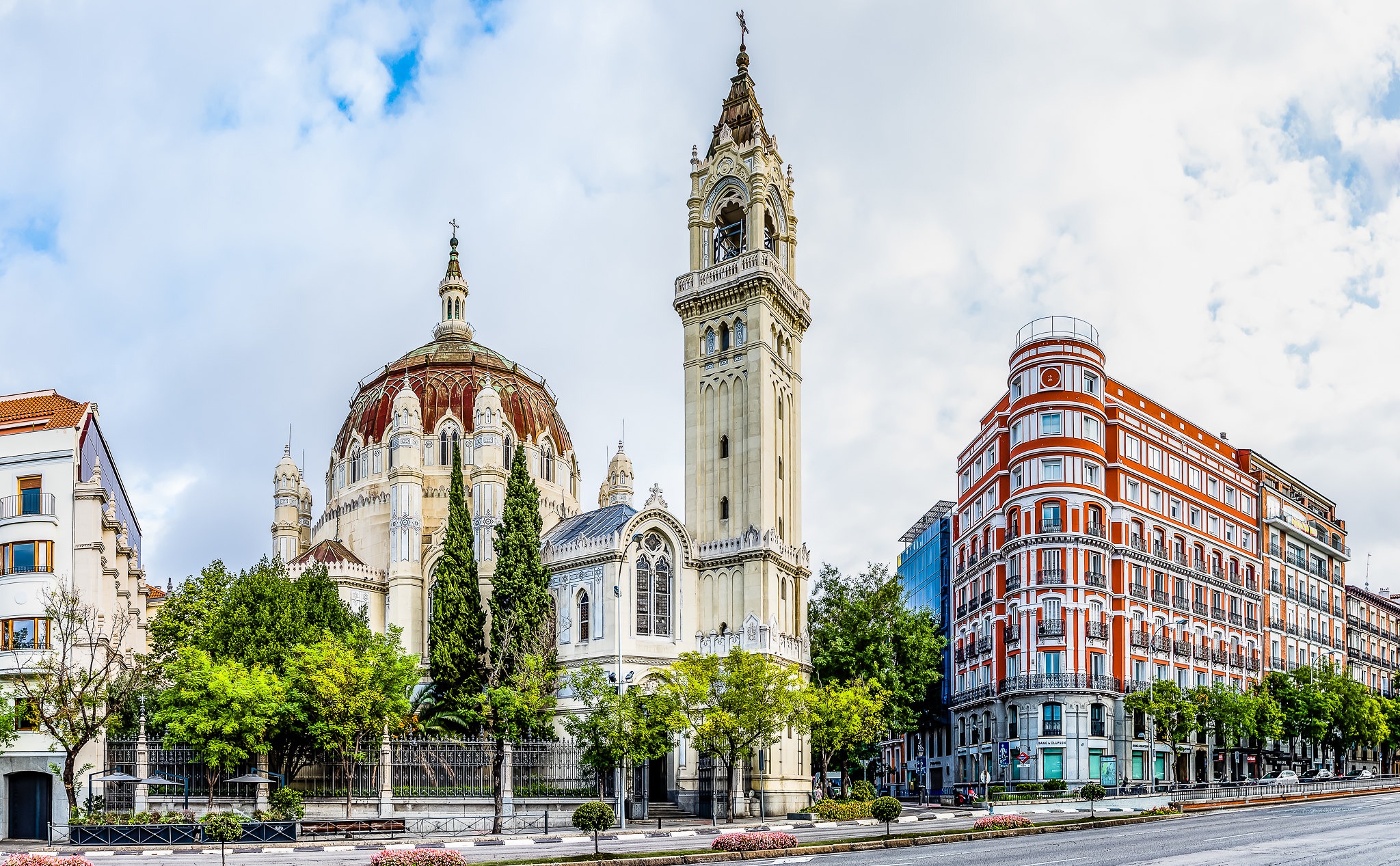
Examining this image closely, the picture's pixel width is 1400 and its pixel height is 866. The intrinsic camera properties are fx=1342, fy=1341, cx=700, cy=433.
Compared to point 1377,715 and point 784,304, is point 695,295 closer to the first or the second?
point 784,304

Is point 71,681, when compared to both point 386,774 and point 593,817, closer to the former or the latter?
point 386,774

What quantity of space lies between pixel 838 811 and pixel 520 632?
1573 centimetres

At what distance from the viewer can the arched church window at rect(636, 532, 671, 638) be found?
6041 cm

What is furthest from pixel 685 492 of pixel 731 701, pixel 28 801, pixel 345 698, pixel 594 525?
pixel 28 801

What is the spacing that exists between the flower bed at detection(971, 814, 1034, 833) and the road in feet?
2.85

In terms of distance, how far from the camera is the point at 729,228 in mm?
70312

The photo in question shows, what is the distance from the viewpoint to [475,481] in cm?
7081

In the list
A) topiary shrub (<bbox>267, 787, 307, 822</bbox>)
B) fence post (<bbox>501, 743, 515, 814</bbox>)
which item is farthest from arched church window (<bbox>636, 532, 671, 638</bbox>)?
topiary shrub (<bbox>267, 787, 307, 822</bbox>)

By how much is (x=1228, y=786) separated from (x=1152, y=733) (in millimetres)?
7679

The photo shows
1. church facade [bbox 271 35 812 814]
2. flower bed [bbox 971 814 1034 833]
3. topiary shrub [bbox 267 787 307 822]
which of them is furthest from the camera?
church facade [bbox 271 35 812 814]

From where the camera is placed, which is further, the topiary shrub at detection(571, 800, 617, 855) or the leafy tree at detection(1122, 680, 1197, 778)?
the leafy tree at detection(1122, 680, 1197, 778)

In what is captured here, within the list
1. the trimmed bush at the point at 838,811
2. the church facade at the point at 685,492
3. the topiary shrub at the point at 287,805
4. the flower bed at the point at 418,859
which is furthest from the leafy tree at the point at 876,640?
the flower bed at the point at 418,859

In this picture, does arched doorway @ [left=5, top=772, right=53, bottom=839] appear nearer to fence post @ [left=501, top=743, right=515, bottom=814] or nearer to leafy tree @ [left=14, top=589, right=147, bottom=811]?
leafy tree @ [left=14, top=589, right=147, bottom=811]

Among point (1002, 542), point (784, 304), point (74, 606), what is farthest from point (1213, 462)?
point (74, 606)
